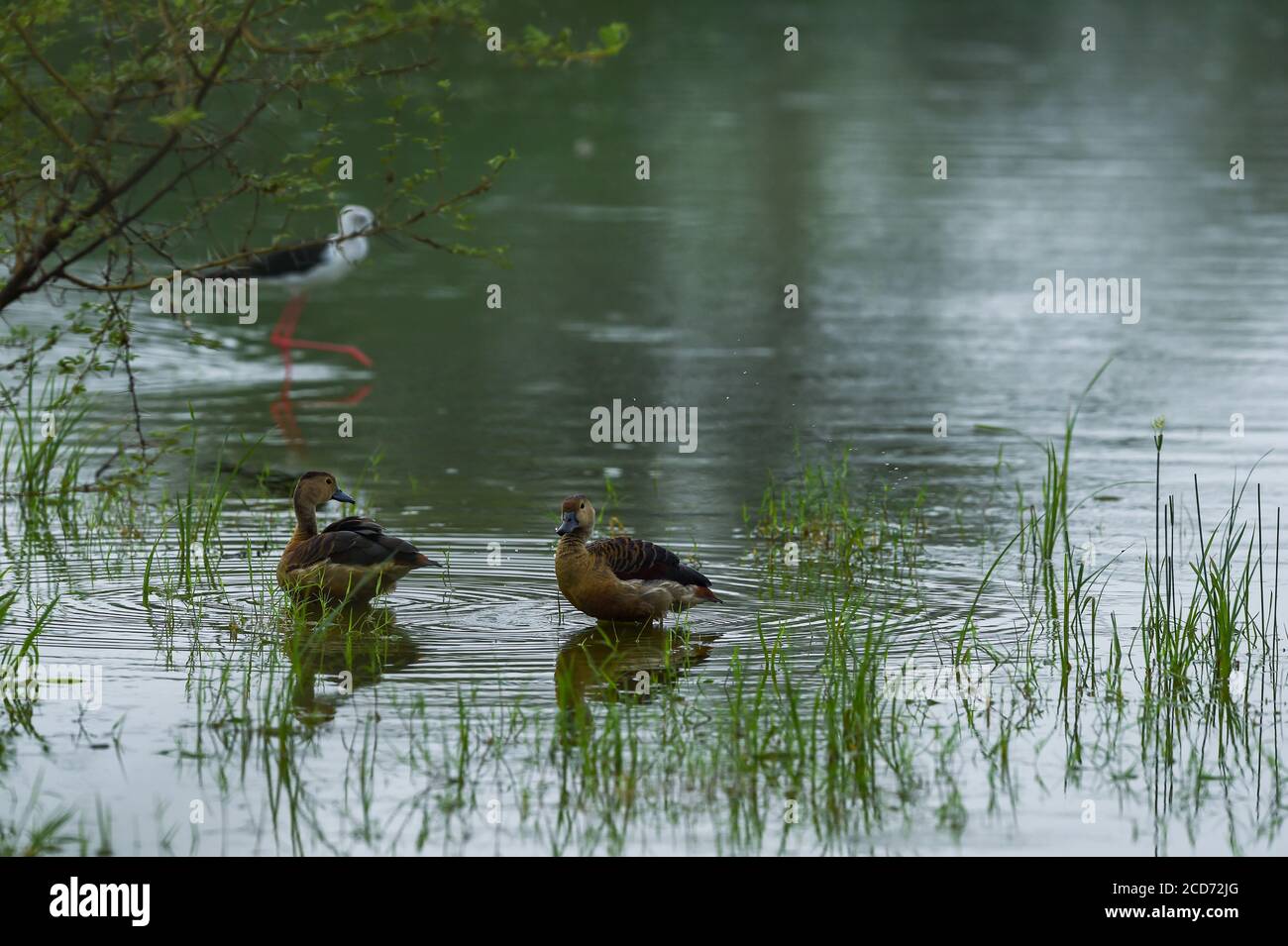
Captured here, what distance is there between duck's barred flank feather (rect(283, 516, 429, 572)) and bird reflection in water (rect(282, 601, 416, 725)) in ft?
0.80

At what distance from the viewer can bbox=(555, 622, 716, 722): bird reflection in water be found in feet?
27.4

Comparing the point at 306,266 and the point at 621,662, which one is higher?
the point at 306,266

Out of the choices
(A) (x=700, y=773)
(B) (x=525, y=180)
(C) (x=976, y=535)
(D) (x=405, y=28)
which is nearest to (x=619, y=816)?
(A) (x=700, y=773)

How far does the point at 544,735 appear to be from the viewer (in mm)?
7688

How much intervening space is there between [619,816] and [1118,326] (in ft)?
46.8

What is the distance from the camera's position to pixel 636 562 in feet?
31.4

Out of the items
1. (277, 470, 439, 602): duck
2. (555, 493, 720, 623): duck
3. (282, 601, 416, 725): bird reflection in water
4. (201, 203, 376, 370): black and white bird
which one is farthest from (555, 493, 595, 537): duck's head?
(201, 203, 376, 370): black and white bird

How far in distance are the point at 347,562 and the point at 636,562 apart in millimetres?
1433

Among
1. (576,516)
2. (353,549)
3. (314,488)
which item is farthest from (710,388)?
(353,549)

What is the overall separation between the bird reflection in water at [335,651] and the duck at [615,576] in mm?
887

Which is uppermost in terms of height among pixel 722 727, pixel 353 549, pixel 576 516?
pixel 576 516

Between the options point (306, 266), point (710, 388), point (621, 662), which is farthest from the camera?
point (306, 266)

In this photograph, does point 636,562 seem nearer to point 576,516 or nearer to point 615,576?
point 615,576

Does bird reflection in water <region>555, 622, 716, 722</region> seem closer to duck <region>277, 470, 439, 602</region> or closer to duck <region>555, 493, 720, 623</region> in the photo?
duck <region>555, 493, 720, 623</region>
